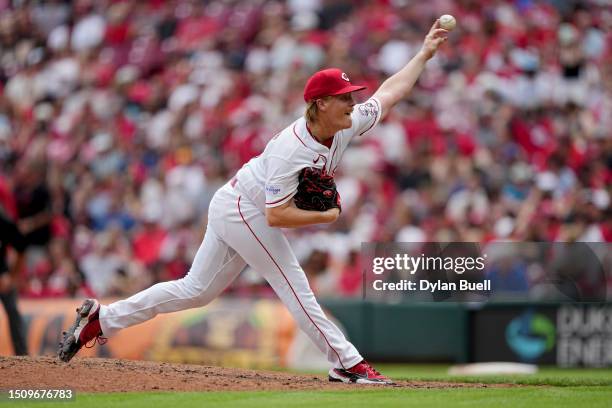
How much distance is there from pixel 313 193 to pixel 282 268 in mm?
571

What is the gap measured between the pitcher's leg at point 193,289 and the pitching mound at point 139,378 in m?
0.38

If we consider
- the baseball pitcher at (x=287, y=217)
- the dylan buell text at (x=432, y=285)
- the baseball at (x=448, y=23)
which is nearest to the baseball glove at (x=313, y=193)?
the baseball pitcher at (x=287, y=217)

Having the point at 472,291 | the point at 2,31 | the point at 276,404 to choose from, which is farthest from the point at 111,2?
the point at 276,404

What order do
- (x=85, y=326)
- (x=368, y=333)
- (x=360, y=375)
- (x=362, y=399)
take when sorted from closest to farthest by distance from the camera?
(x=362, y=399) < (x=360, y=375) < (x=85, y=326) < (x=368, y=333)

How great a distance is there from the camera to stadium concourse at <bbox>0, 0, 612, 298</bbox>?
12.9 meters

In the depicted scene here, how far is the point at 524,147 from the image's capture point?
1412 centimetres

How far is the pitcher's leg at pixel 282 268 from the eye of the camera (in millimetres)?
7090

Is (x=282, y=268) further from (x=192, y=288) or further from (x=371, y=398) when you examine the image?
(x=371, y=398)

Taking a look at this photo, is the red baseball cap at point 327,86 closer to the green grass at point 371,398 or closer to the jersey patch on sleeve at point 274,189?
the jersey patch on sleeve at point 274,189

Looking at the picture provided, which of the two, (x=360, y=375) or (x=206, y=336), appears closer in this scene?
(x=360, y=375)

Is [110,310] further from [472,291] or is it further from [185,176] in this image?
[185,176]

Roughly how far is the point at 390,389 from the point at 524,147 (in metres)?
7.64

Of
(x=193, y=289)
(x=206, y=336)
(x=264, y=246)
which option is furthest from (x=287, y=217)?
(x=206, y=336)

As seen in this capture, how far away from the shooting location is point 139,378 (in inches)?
290
